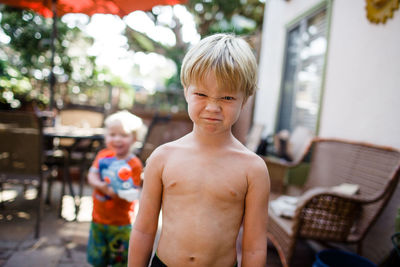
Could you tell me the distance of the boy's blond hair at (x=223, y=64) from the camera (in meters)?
0.91

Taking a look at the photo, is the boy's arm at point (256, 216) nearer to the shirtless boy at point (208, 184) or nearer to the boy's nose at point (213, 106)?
the shirtless boy at point (208, 184)

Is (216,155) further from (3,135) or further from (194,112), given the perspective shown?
(3,135)

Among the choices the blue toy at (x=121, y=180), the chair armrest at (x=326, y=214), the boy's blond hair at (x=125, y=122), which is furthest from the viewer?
the chair armrest at (x=326, y=214)

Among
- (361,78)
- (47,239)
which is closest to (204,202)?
(47,239)

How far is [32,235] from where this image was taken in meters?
2.96

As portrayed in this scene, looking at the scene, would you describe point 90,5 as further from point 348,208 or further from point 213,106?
point 348,208

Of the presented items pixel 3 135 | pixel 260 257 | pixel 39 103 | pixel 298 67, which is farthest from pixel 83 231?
pixel 298 67

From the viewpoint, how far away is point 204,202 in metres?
0.99

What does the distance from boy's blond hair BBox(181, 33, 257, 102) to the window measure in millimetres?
3392

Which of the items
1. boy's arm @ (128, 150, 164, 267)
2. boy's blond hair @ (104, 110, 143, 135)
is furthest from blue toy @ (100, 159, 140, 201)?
boy's arm @ (128, 150, 164, 267)

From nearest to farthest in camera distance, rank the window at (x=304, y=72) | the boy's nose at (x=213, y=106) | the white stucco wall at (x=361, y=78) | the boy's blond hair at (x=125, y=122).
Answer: the boy's nose at (x=213, y=106) → the boy's blond hair at (x=125, y=122) → the white stucco wall at (x=361, y=78) → the window at (x=304, y=72)

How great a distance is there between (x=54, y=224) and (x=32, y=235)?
0.34 meters

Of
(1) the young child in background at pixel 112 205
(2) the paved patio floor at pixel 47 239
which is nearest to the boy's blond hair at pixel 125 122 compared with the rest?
(1) the young child in background at pixel 112 205

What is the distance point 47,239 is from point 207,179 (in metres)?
2.66
